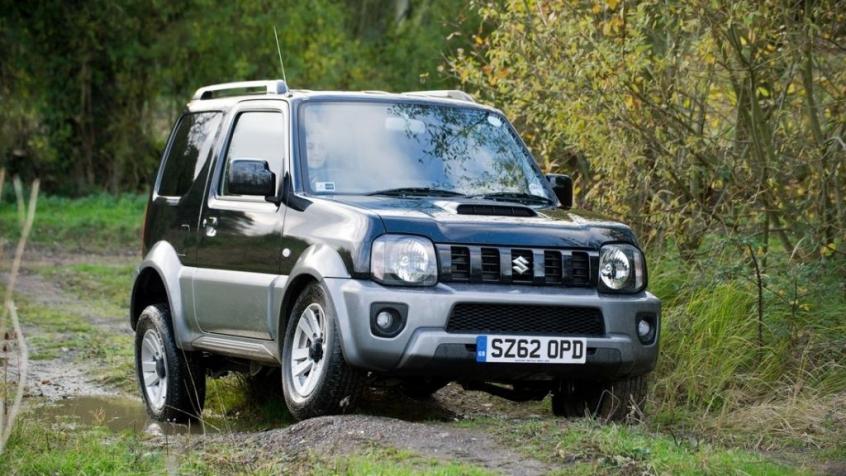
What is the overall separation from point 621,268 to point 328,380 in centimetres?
156

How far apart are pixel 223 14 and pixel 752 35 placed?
22324 mm

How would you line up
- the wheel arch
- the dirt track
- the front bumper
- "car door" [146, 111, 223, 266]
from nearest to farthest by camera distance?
the dirt track
the front bumper
"car door" [146, 111, 223, 266]
the wheel arch

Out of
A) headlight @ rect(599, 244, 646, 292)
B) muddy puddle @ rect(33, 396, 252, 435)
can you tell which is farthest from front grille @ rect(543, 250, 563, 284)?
muddy puddle @ rect(33, 396, 252, 435)

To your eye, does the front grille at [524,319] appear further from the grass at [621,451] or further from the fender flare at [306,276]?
the fender flare at [306,276]

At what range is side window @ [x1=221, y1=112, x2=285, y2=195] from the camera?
801 cm

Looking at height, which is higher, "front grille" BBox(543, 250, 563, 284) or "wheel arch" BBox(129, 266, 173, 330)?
"front grille" BBox(543, 250, 563, 284)

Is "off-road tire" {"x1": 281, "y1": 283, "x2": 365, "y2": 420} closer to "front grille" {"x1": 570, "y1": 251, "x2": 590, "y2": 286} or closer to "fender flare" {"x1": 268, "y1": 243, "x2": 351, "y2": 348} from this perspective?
"fender flare" {"x1": 268, "y1": 243, "x2": 351, "y2": 348}

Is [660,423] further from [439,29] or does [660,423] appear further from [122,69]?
[439,29]

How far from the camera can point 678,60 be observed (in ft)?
35.1

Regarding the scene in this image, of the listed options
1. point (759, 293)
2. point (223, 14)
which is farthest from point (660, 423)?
point (223, 14)

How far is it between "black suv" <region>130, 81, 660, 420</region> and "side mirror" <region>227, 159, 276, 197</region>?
0.04ft

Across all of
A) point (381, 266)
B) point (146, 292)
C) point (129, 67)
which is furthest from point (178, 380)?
point (129, 67)

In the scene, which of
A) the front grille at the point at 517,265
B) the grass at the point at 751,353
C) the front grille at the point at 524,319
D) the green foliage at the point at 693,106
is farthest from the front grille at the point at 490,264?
the green foliage at the point at 693,106

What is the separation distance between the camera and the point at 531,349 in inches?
278
